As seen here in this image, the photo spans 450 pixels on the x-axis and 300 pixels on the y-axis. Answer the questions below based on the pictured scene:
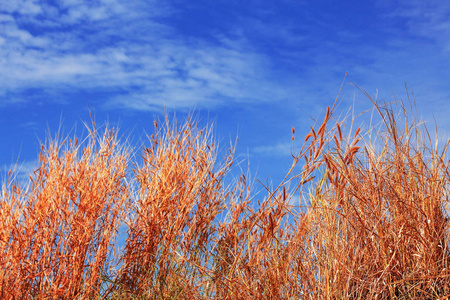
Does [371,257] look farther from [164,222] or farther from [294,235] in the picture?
[164,222]

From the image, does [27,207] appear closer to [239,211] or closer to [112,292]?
[112,292]

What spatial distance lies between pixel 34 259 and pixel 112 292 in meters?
0.67

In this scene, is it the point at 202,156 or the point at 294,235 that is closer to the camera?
the point at 294,235

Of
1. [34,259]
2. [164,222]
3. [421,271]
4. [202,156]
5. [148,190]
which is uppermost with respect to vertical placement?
[202,156]

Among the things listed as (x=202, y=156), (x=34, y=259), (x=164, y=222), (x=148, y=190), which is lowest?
(x=34, y=259)

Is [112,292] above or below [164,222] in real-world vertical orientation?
below

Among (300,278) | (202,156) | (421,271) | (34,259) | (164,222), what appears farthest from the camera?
(202,156)

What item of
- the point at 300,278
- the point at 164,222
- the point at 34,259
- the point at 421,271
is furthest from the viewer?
the point at 164,222

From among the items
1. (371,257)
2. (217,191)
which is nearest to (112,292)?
(217,191)

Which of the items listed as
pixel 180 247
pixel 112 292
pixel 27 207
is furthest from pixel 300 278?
pixel 27 207

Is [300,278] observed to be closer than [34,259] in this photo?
Yes

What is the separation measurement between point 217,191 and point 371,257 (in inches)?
66.3

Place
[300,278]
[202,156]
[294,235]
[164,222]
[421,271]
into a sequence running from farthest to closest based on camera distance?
[202,156]
[164,222]
[294,235]
[300,278]
[421,271]

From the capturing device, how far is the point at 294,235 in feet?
10.7
